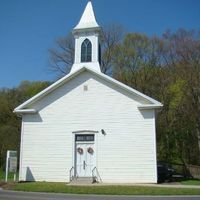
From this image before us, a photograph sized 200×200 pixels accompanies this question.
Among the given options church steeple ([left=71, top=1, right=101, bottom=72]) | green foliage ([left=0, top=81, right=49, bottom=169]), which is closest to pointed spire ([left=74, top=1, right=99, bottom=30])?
church steeple ([left=71, top=1, right=101, bottom=72])

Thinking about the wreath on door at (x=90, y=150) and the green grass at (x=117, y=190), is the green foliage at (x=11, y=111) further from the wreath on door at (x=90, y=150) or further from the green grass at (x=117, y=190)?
the green grass at (x=117, y=190)

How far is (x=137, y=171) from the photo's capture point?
21219 mm

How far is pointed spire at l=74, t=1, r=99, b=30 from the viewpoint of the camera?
26.7 metres

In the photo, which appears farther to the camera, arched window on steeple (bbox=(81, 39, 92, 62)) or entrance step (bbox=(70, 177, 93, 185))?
arched window on steeple (bbox=(81, 39, 92, 62))

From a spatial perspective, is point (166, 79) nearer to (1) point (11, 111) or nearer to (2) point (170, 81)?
(2) point (170, 81)

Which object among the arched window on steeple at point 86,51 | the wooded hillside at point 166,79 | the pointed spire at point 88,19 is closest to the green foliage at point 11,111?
the wooded hillside at point 166,79

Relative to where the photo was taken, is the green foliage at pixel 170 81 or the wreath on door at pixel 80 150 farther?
the green foliage at pixel 170 81

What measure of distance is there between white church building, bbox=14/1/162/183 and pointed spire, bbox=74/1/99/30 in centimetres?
456

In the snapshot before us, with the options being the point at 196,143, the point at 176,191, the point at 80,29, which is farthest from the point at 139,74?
the point at 176,191

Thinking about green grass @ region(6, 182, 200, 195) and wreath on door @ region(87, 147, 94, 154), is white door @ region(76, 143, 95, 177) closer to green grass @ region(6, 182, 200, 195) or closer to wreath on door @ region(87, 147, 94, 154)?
wreath on door @ region(87, 147, 94, 154)

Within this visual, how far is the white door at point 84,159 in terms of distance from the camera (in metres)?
22.2

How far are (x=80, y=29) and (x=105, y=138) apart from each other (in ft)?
30.9

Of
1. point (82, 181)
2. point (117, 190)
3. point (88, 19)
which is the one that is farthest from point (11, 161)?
point (88, 19)

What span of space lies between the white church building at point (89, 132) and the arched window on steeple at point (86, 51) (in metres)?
2.35
